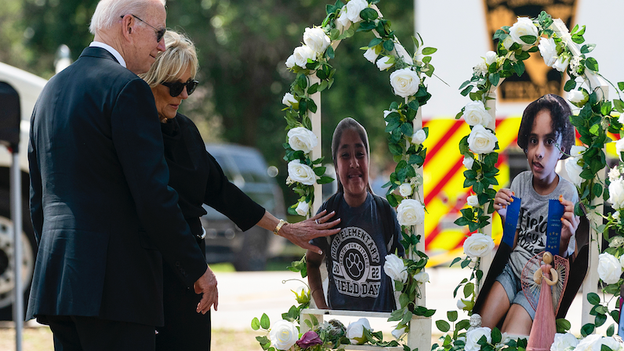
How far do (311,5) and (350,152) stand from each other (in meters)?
10.8

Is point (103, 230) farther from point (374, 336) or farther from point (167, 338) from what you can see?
point (374, 336)

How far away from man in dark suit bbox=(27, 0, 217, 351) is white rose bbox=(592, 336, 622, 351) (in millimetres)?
1530

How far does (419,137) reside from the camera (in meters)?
3.07

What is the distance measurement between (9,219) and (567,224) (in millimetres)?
4502

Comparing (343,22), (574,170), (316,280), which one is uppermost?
(343,22)

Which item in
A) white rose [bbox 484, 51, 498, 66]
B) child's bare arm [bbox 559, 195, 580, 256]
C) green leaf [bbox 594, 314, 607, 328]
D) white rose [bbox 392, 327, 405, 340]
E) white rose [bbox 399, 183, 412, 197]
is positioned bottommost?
white rose [bbox 392, 327, 405, 340]

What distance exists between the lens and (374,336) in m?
3.34

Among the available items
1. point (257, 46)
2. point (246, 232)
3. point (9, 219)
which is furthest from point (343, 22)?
point (257, 46)

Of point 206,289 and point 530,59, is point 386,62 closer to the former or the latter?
point 530,59

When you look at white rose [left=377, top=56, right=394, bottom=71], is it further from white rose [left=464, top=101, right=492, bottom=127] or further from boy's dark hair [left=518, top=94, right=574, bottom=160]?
boy's dark hair [left=518, top=94, right=574, bottom=160]

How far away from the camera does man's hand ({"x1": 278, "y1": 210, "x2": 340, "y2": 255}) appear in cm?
328

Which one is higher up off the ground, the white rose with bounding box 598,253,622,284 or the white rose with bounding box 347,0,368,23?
the white rose with bounding box 347,0,368,23

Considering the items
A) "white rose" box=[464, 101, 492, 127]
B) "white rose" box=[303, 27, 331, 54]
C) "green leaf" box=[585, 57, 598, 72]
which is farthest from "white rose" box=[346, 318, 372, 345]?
"green leaf" box=[585, 57, 598, 72]

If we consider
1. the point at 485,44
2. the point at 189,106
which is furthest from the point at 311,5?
the point at 485,44
